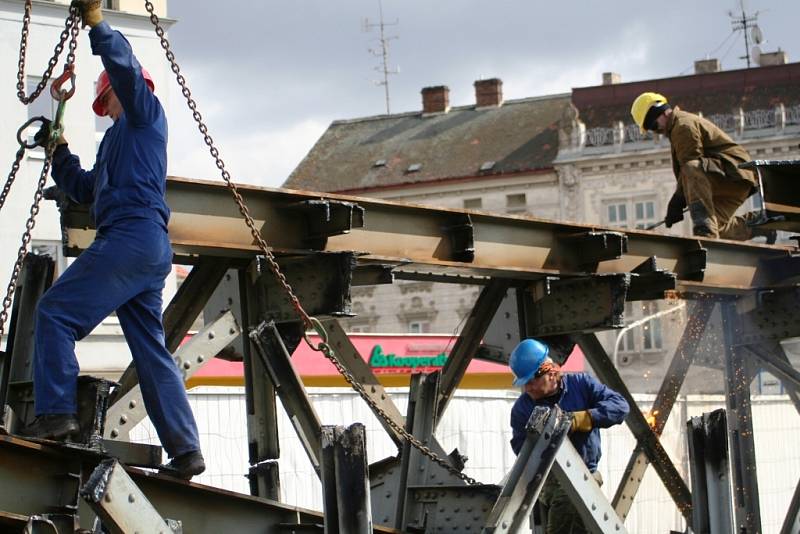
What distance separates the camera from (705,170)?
44.3 ft

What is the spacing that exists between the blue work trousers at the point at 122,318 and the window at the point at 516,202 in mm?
52420

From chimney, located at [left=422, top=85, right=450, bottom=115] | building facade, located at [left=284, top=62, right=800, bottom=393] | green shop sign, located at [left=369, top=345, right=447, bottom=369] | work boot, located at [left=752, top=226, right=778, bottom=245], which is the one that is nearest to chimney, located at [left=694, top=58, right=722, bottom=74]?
building facade, located at [left=284, top=62, right=800, bottom=393]

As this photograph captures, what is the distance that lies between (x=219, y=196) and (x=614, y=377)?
4.25 meters

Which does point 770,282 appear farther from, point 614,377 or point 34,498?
point 34,498

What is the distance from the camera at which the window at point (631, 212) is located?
188ft

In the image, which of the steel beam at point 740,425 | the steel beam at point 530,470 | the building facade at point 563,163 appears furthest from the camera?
the building facade at point 563,163

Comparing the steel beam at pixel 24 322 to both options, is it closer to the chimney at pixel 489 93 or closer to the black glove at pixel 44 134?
Result: the black glove at pixel 44 134

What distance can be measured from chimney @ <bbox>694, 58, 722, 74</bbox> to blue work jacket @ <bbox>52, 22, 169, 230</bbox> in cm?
5674

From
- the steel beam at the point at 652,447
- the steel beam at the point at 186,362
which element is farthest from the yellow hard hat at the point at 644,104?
the steel beam at the point at 186,362

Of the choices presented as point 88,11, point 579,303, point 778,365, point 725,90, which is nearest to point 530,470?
point 88,11

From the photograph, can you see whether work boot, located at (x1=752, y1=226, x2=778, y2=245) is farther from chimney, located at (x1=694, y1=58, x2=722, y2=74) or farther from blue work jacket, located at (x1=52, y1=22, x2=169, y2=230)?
chimney, located at (x1=694, y1=58, x2=722, y2=74)

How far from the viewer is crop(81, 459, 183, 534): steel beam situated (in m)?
6.38

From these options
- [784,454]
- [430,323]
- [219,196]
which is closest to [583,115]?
[430,323]

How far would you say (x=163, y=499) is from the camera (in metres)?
7.26
